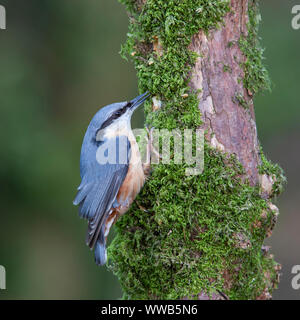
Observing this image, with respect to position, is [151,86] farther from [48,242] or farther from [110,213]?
[48,242]

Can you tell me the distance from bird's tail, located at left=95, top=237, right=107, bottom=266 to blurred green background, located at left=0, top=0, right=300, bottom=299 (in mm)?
2382

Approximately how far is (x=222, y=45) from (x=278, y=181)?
2.87ft

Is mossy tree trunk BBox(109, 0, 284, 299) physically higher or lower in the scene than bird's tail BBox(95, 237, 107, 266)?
higher

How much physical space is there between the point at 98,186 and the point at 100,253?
1.37ft

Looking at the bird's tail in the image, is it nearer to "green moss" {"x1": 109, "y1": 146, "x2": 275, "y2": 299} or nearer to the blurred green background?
"green moss" {"x1": 109, "y1": 146, "x2": 275, "y2": 299}

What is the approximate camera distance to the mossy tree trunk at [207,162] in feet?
7.63

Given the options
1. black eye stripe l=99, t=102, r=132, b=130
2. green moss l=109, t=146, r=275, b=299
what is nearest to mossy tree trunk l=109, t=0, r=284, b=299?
green moss l=109, t=146, r=275, b=299

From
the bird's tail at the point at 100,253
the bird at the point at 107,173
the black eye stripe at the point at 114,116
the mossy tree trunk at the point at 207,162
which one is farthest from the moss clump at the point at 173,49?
the bird's tail at the point at 100,253

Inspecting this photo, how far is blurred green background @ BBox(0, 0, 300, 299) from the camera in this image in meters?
4.79

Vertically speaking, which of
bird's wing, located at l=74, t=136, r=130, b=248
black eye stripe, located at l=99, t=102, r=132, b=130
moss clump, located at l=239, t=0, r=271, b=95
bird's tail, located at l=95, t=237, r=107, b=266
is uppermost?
moss clump, located at l=239, t=0, r=271, b=95

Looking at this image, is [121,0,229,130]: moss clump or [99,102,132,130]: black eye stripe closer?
[121,0,229,130]: moss clump

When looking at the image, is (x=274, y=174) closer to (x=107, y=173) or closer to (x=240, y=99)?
(x=240, y=99)

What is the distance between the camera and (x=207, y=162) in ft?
7.78
